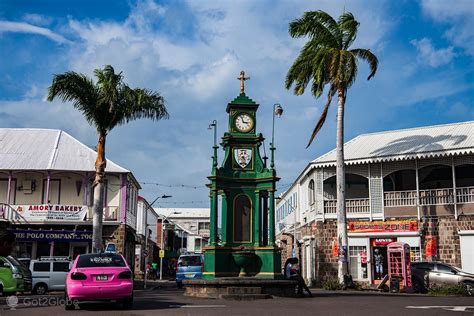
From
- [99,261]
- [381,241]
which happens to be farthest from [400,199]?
[99,261]

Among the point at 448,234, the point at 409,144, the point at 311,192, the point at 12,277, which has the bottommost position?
the point at 12,277

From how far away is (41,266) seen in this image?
2464 cm

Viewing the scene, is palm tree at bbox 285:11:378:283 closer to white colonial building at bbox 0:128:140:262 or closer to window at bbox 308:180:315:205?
window at bbox 308:180:315:205

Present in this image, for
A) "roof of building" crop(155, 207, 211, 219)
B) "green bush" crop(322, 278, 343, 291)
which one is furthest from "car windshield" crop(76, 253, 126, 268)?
"roof of building" crop(155, 207, 211, 219)

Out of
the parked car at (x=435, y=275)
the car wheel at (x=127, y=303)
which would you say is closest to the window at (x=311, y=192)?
the parked car at (x=435, y=275)

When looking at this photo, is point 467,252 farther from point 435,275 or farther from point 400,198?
point 435,275

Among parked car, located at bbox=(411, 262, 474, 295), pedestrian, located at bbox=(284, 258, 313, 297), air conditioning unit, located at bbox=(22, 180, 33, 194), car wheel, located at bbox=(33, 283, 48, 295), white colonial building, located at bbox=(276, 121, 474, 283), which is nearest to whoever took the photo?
pedestrian, located at bbox=(284, 258, 313, 297)

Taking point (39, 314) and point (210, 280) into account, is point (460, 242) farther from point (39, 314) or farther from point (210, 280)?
point (39, 314)

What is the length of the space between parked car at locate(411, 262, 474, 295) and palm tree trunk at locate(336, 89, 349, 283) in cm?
306

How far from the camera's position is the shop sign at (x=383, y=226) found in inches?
1201

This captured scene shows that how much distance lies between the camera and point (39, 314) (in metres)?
13.1

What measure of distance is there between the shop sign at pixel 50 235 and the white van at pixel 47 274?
8.60 meters

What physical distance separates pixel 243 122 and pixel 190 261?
41.4 ft

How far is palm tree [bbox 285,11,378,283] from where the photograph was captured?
1031 inches
